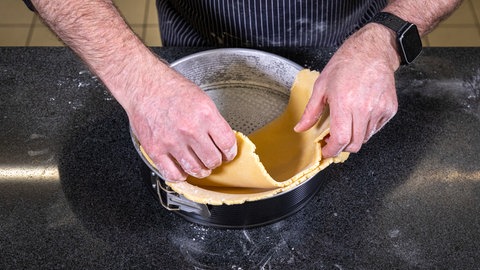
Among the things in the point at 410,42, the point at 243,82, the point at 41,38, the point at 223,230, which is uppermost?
the point at 410,42

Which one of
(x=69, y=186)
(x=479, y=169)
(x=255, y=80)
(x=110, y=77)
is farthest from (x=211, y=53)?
(x=479, y=169)

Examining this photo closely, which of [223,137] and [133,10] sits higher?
[223,137]

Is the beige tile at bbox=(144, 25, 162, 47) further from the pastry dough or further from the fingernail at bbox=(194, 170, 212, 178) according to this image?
the fingernail at bbox=(194, 170, 212, 178)

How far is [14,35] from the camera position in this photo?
6.34 feet

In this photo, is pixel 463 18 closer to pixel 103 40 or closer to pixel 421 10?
pixel 421 10

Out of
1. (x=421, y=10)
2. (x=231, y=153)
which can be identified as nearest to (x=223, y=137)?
(x=231, y=153)

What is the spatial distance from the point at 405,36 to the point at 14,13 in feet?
5.09

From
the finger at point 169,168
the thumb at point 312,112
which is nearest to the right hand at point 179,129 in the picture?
the finger at point 169,168

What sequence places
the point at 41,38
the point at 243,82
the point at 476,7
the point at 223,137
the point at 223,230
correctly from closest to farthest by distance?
the point at 223,137
the point at 223,230
the point at 243,82
the point at 41,38
the point at 476,7

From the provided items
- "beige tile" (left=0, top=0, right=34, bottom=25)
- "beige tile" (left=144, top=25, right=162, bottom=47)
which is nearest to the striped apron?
"beige tile" (left=144, top=25, right=162, bottom=47)

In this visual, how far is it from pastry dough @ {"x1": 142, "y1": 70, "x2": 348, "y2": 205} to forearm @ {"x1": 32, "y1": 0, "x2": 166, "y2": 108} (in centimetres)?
16

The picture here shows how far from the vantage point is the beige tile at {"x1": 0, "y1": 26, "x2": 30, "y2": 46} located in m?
1.91

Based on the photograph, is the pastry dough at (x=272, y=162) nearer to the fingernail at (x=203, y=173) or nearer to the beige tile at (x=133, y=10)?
the fingernail at (x=203, y=173)

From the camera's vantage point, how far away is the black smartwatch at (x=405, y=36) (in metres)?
0.86
